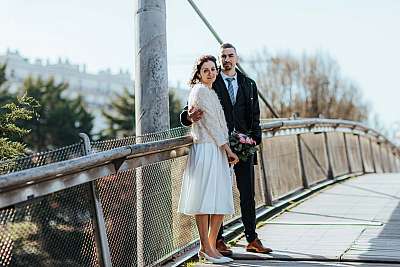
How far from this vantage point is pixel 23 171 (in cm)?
297

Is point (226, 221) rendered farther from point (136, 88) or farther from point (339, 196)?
point (339, 196)

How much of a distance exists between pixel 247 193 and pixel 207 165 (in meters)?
0.65

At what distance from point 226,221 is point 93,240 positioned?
2.64 m

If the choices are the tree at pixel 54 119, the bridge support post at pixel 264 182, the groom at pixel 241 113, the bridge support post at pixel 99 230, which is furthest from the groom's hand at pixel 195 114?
the tree at pixel 54 119

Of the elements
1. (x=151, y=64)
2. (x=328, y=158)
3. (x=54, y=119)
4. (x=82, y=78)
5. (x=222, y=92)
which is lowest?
(x=328, y=158)

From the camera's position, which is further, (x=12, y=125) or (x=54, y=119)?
(x=54, y=119)

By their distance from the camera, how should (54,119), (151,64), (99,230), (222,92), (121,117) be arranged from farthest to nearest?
(121,117) < (54,119) < (151,64) < (222,92) < (99,230)

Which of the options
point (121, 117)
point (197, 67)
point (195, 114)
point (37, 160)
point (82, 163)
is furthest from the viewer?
point (121, 117)

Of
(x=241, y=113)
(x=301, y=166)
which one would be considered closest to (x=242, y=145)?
(x=241, y=113)

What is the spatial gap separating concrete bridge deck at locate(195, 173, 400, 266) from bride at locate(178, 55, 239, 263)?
389 millimetres

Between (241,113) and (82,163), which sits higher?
(241,113)

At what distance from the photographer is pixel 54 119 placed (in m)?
38.0

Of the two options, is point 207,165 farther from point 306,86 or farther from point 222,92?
point 306,86

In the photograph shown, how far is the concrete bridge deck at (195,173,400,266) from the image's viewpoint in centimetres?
495
